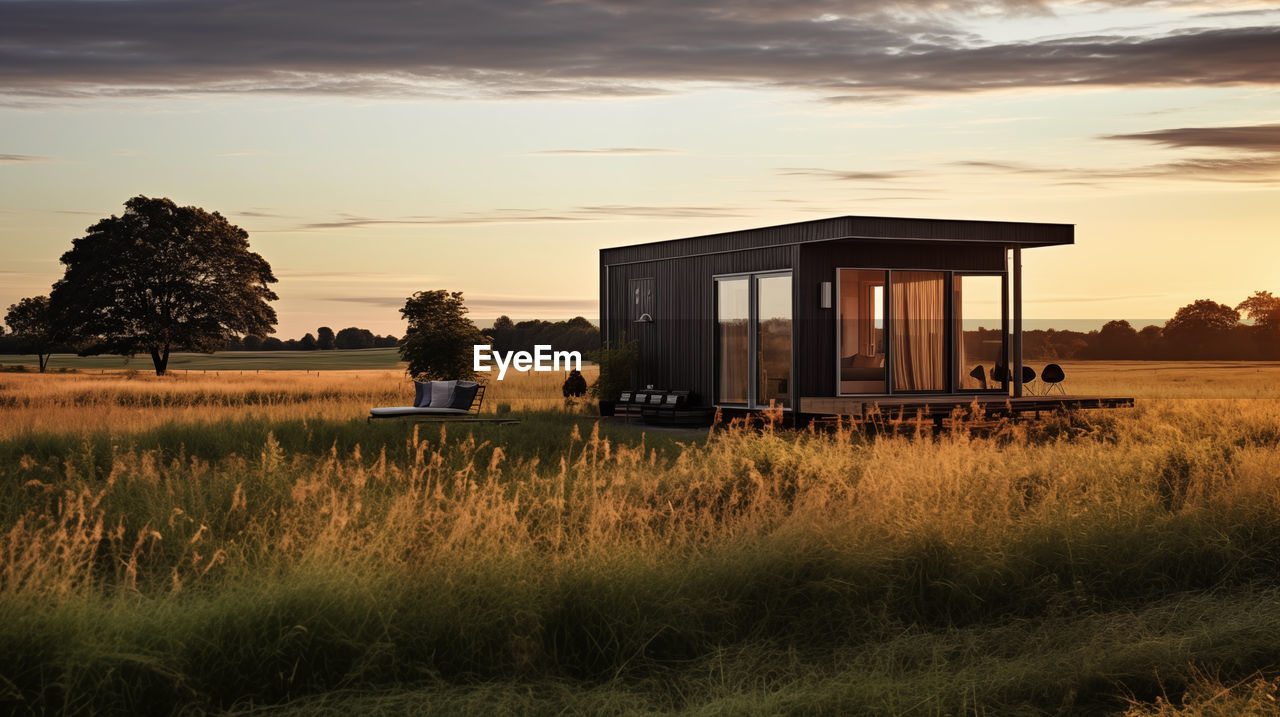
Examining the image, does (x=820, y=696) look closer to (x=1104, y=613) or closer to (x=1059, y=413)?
(x=1104, y=613)

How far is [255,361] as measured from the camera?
5550cm

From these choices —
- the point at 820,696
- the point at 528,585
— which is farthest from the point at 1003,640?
the point at 528,585

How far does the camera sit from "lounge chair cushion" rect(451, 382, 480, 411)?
15812 mm

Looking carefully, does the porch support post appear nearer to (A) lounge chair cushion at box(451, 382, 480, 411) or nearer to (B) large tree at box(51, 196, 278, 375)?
(A) lounge chair cushion at box(451, 382, 480, 411)

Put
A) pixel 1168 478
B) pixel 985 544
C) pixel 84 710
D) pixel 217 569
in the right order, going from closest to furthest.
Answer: pixel 84 710
pixel 217 569
pixel 985 544
pixel 1168 478

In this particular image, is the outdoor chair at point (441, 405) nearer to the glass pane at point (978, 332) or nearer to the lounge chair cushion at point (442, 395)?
the lounge chair cushion at point (442, 395)

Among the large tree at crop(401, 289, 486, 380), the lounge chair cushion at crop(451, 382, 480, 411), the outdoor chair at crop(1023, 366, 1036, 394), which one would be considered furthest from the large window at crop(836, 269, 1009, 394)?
the large tree at crop(401, 289, 486, 380)

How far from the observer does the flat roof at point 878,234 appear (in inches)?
581

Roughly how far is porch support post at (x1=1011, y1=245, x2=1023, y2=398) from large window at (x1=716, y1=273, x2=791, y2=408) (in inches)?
139

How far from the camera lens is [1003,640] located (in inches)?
210

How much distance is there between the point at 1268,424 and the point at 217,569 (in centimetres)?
1269

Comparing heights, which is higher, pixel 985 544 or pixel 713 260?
pixel 713 260

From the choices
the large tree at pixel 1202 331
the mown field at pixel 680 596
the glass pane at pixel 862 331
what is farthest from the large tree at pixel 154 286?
the large tree at pixel 1202 331

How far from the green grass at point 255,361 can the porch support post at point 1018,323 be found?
34.4 meters
